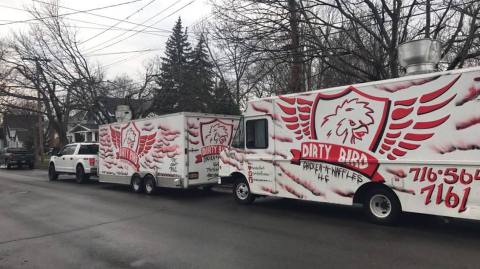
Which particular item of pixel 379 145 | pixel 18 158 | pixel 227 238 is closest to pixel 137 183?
pixel 227 238

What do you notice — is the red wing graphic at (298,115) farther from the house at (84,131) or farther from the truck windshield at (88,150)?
the house at (84,131)

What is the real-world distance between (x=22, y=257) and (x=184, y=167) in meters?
6.18

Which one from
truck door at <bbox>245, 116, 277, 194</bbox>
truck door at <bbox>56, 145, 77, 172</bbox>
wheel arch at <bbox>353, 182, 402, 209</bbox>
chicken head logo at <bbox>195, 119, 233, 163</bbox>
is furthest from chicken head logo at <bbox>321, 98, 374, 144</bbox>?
truck door at <bbox>56, 145, 77, 172</bbox>

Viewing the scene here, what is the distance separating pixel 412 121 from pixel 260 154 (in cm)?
388

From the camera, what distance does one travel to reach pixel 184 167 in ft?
39.0

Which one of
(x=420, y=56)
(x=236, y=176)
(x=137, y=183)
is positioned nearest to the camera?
(x=420, y=56)

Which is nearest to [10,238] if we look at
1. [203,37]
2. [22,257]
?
[22,257]

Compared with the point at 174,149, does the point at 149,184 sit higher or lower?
lower

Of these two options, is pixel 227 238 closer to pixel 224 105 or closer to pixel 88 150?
pixel 88 150

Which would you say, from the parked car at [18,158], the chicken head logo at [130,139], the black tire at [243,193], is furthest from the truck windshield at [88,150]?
the parked car at [18,158]

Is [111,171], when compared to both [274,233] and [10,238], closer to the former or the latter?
[10,238]

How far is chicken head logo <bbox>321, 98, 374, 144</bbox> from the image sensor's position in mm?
7660

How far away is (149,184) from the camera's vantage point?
1338cm

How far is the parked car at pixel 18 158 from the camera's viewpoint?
31.3 metres
